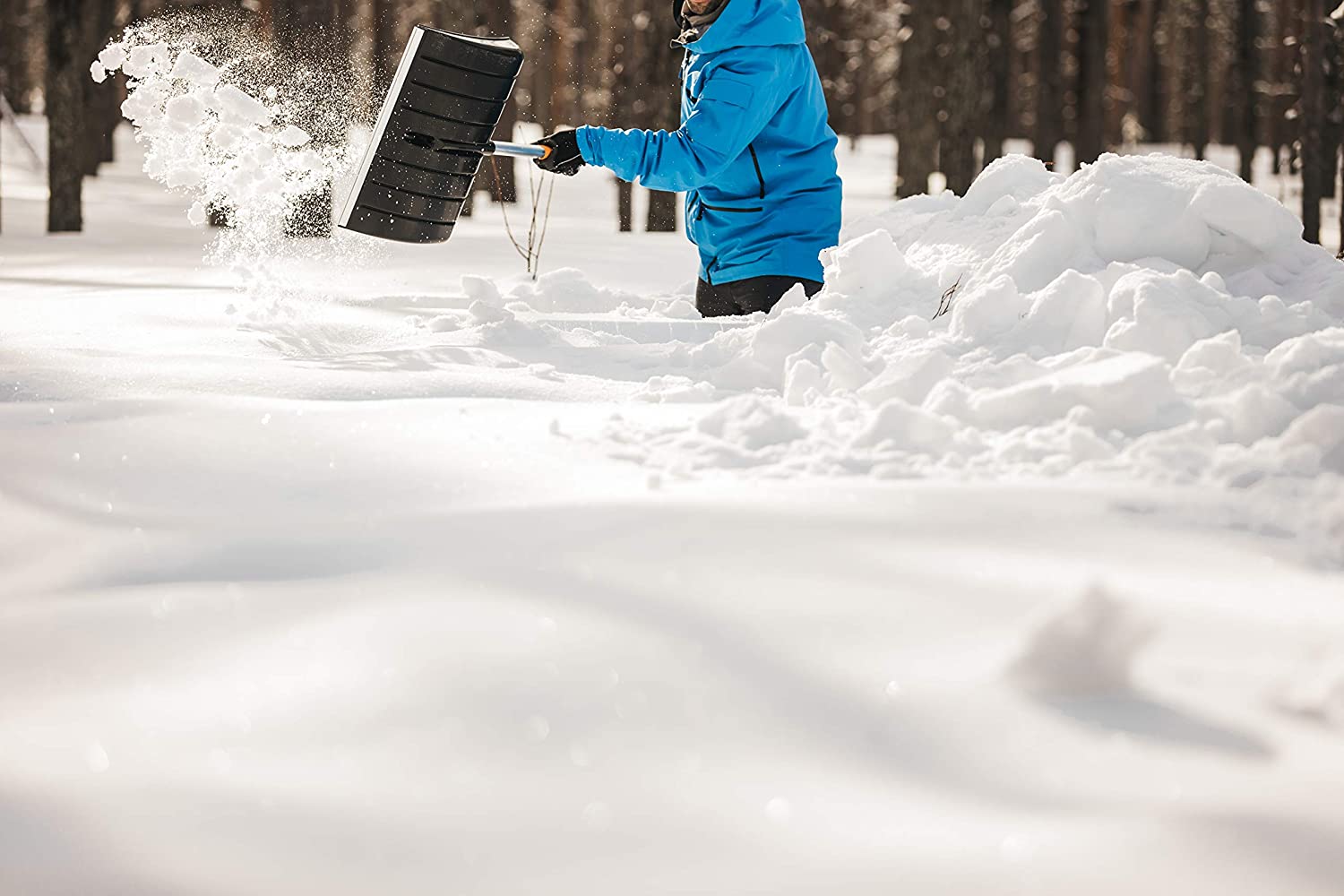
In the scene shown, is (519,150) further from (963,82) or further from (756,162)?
(963,82)

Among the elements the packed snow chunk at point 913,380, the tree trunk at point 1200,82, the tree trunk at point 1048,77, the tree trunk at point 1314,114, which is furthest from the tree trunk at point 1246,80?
the packed snow chunk at point 913,380

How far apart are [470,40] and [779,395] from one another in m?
1.76

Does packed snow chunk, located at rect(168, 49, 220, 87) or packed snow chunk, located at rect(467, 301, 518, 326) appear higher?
packed snow chunk, located at rect(168, 49, 220, 87)

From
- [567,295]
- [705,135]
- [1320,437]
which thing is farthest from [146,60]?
[1320,437]

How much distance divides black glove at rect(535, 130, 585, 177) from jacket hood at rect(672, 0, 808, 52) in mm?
530

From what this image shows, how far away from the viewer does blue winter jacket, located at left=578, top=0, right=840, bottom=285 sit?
400 cm

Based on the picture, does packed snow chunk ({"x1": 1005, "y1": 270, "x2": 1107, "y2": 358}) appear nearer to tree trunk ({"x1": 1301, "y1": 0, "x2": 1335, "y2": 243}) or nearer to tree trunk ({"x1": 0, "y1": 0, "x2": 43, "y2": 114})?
tree trunk ({"x1": 1301, "y1": 0, "x2": 1335, "y2": 243})

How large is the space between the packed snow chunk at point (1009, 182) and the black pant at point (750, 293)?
627 millimetres

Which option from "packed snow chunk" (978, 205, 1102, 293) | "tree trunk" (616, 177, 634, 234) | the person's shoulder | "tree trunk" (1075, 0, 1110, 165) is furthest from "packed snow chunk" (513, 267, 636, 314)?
"tree trunk" (1075, 0, 1110, 165)

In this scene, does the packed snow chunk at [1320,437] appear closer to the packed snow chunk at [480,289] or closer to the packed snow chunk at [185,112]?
the packed snow chunk at [480,289]

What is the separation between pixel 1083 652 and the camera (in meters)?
1.54

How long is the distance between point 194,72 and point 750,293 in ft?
6.51

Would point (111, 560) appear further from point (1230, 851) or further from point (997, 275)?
point (997, 275)

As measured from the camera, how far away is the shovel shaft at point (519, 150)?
3.99 m
